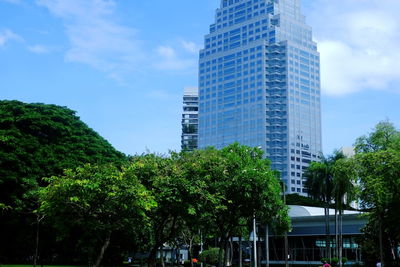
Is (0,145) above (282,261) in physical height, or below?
above

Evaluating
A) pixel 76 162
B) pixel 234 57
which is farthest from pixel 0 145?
pixel 234 57

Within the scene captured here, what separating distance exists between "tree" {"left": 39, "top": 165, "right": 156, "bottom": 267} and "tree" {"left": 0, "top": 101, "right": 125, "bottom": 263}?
11.0m

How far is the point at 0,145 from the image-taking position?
41344 mm

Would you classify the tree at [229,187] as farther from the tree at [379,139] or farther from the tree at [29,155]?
the tree at [29,155]

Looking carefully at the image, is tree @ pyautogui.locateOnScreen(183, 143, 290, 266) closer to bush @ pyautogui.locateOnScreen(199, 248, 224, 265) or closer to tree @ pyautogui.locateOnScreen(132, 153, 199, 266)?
tree @ pyautogui.locateOnScreen(132, 153, 199, 266)

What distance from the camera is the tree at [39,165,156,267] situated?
79.7 ft

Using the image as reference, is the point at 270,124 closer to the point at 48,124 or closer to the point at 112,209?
the point at 48,124

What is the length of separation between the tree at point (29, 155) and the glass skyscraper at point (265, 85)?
114 metres

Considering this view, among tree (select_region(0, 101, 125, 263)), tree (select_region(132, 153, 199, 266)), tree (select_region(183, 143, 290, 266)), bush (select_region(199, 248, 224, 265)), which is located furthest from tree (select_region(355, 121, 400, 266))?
bush (select_region(199, 248, 224, 265))

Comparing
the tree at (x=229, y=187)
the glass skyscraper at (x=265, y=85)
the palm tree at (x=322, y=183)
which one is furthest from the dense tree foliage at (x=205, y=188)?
the glass skyscraper at (x=265, y=85)

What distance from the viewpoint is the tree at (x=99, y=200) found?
956 inches

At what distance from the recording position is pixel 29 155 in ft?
140

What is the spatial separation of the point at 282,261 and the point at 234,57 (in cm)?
11148

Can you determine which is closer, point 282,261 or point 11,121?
point 11,121
